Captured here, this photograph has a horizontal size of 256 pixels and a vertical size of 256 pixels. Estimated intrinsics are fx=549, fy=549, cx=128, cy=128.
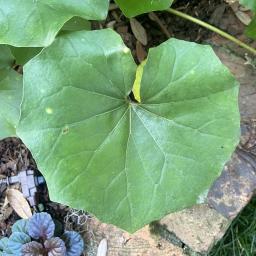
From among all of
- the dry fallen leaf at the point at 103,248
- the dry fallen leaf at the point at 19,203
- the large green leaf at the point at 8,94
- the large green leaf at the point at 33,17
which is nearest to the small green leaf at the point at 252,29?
the large green leaf at the point at 33,17

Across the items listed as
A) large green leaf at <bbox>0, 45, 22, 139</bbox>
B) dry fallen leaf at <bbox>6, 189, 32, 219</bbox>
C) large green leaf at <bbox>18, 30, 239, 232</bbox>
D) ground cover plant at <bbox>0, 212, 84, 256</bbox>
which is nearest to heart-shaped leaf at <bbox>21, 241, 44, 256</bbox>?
ground cover plant at <bbox>0, 212, 84, 256</bbox>

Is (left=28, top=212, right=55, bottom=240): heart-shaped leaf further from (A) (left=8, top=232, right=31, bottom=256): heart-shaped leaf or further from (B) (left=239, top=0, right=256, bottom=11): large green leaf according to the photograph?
(B) (left=239, top=0, right=256, bottom=11): large green leaf

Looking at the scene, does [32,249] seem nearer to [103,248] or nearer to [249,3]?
[103,248]

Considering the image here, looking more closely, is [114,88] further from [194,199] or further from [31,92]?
[194,199]

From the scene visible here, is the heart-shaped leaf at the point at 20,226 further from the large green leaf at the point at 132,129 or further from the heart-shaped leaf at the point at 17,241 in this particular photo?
the large green leaf at the point at 132,129

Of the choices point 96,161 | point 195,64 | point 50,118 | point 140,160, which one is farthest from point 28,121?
point 195,64
